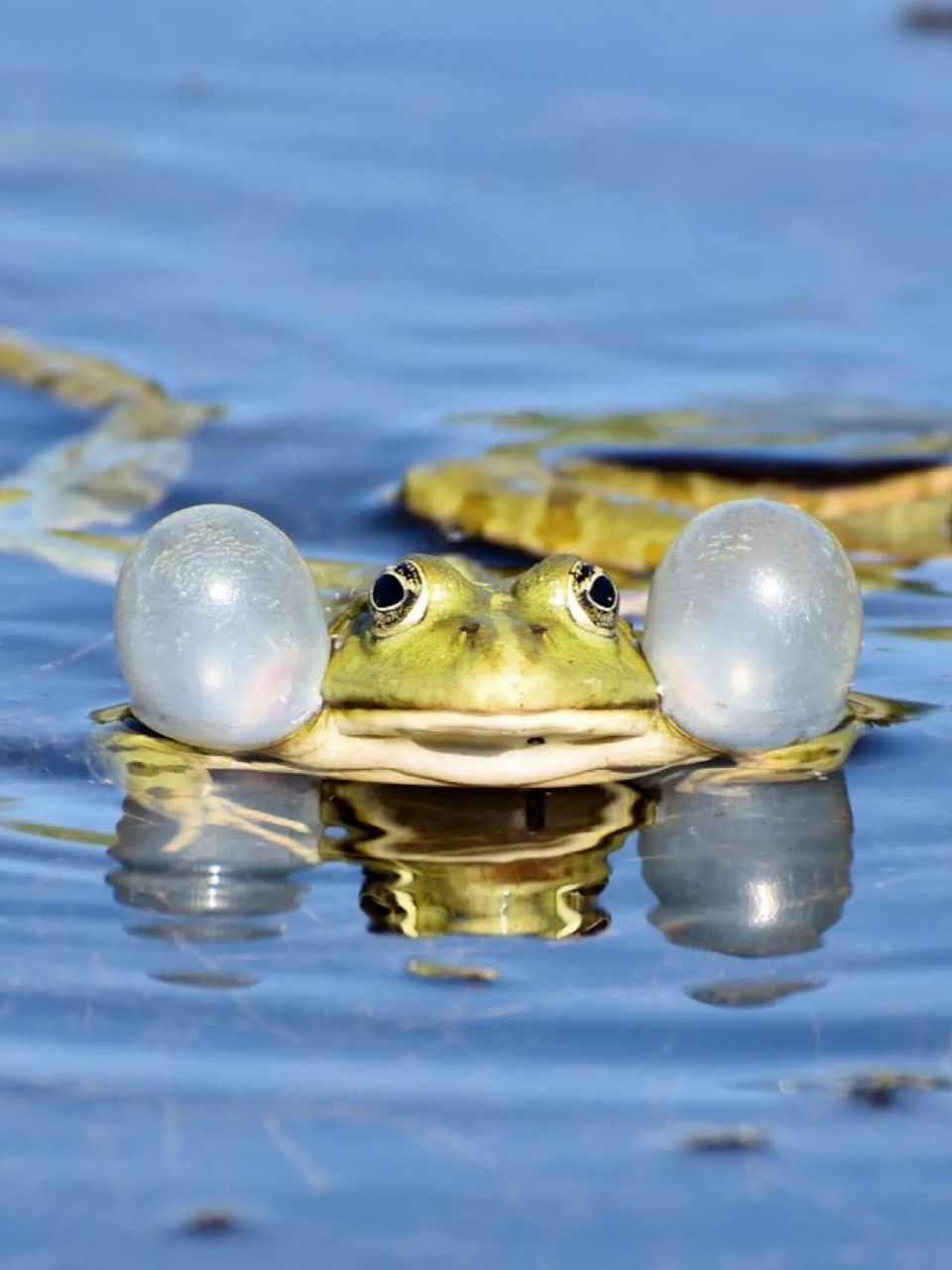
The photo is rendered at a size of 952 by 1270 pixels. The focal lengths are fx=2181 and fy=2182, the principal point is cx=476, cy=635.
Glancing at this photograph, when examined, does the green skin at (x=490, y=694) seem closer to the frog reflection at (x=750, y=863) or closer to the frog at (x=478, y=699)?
the frog at (x=478, y=699)

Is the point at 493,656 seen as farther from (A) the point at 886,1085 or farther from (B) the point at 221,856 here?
(A) the point at 886,1085

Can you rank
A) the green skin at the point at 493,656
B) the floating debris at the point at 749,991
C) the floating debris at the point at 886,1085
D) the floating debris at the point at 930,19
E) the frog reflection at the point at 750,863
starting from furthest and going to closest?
1. the floating debris at the point at 930,19
2. the green skin at the point at 493,656
3. the frog reflection at the point at 750,863
4. the floating debris at the point at 749,991
5. the floating debris at the point at 886,1085

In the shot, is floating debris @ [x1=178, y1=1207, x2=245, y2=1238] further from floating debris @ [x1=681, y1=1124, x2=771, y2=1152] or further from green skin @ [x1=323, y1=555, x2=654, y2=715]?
green skin @ [x1=323, y1=555, x2=654, y2=715]

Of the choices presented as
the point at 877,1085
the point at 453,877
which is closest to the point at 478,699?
the point at 453,877

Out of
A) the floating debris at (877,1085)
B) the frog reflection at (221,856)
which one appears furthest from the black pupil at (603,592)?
the floating debris at (877,1085)

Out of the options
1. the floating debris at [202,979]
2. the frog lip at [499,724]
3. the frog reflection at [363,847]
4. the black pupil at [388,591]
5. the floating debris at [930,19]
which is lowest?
the frog reflection at [363,847]

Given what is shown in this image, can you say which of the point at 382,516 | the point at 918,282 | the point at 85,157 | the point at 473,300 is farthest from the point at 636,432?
the point at 85,157
